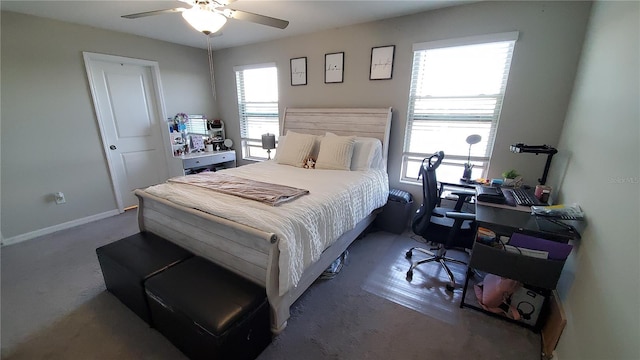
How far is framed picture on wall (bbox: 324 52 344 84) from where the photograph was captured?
3160 millimetres

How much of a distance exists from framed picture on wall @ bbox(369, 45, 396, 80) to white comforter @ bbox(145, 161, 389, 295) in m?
1.20

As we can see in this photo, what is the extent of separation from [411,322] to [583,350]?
0.85 metres

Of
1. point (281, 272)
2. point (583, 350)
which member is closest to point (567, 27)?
point (583, 350)

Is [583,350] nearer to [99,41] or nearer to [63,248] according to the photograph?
[63,248]

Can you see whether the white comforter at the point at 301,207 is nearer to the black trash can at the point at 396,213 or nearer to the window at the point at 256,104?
the black trash can at the point at 396,213

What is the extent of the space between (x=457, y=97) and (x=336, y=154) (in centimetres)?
146

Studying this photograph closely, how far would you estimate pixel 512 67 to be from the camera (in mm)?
2283

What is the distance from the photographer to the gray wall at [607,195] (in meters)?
0.98

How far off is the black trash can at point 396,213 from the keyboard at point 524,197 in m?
→ 1.04

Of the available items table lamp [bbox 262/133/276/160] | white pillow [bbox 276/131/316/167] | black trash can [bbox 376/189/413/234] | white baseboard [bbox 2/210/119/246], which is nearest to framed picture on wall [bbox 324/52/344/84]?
white pillow [bbox 276/131/316/167]

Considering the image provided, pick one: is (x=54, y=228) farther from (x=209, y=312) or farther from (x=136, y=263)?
(x=209, y=312)

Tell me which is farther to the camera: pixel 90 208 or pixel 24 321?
pixel 90 208

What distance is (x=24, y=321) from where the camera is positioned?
168 cm

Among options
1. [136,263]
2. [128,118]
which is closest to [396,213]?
[136,263]
